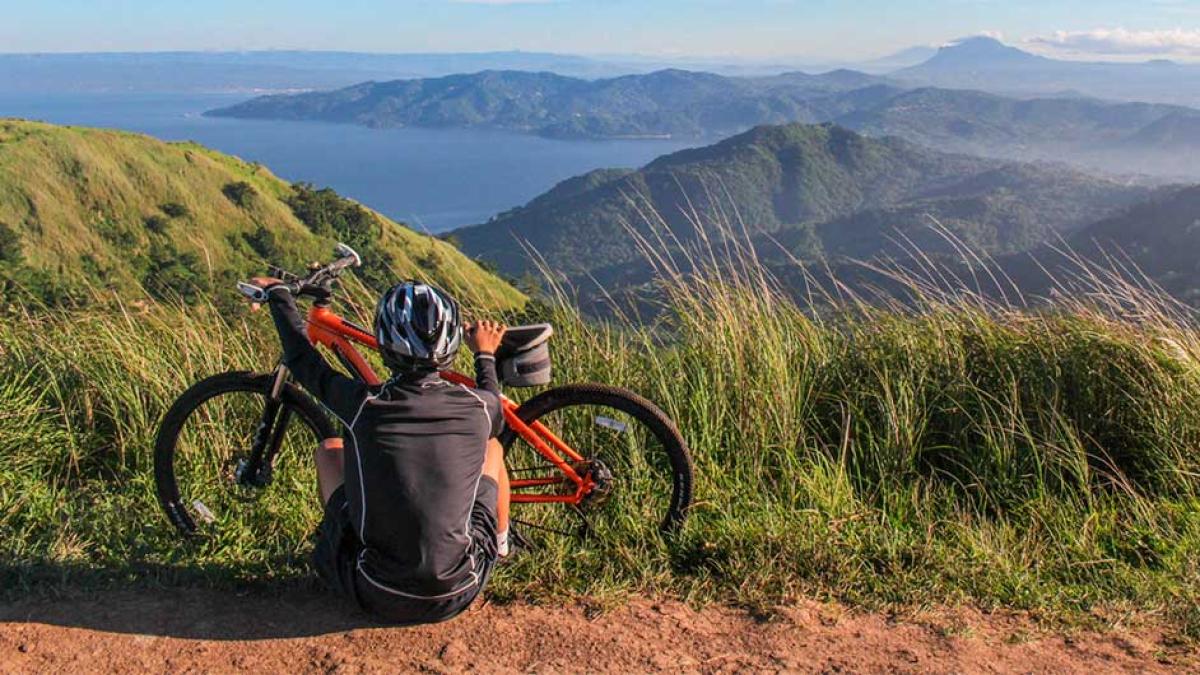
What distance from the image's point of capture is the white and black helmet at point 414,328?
8.75 ft

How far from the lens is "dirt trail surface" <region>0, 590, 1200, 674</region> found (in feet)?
8.83

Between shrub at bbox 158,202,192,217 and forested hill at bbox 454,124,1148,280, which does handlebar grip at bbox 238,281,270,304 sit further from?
shrub at bbox 158,202,192,217

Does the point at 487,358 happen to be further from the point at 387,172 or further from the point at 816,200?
the point at 387,172

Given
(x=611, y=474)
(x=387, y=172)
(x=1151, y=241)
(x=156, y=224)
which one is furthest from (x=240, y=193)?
(x=387, y=172)

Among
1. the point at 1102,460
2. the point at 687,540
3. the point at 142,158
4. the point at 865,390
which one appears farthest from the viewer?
the point at 142,158

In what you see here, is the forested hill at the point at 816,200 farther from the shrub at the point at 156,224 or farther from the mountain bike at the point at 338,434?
the mountain bike at the point at 338,434

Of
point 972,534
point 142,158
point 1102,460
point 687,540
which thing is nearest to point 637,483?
point 687,540

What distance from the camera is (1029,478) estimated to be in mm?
3979

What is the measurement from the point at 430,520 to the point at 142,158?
69.0 m

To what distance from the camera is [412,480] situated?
8.57 feet

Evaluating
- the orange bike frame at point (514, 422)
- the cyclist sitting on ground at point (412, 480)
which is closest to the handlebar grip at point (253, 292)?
the orange bike frame at point (514, 422)

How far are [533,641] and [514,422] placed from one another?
83 cm

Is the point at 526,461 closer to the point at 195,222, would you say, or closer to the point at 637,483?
the point at 637,483

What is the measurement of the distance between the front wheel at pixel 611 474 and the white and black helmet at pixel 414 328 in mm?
724
